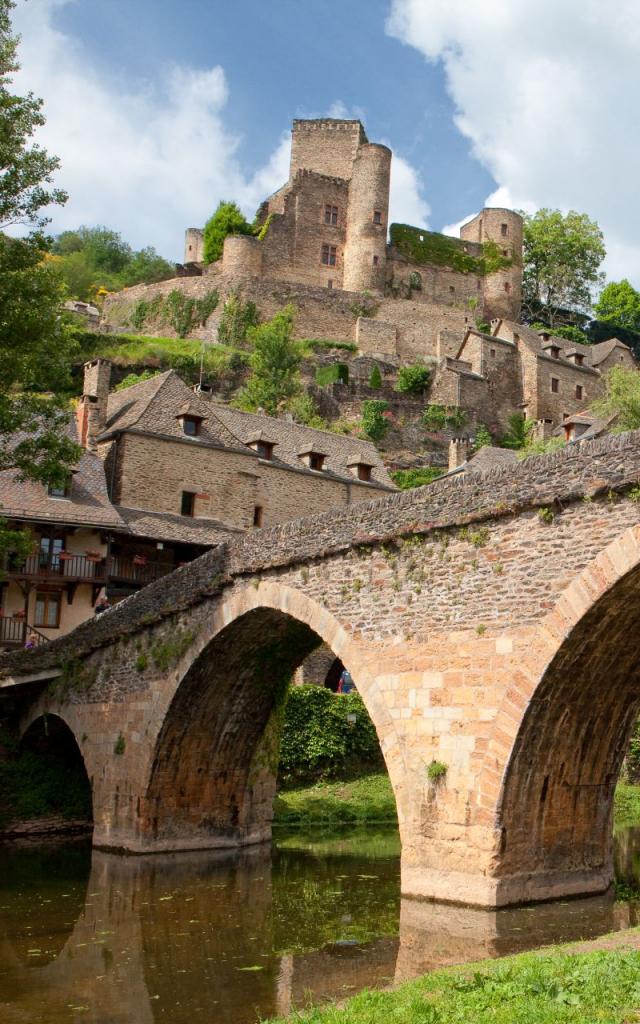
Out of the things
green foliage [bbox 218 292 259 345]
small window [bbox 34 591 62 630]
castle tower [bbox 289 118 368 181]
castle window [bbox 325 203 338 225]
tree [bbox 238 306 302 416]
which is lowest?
small window [bbox 34 591 62 630]

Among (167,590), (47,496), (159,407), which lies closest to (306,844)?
(167,590)

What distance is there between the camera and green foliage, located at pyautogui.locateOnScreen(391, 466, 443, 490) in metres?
51.4

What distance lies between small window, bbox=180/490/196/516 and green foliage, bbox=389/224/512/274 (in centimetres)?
4269

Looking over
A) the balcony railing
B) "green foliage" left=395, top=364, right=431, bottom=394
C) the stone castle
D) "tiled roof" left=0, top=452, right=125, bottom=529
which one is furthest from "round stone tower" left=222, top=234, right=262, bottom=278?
the balcony railing

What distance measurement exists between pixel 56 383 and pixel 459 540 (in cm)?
772

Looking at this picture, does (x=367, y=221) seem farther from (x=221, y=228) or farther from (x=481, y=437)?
(x=481, y=437)

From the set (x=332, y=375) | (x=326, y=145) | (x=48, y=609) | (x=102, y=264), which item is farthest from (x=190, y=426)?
(x=102, y=264)

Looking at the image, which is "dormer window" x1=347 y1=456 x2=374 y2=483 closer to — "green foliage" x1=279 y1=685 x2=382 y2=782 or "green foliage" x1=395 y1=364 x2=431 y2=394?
"green foliage" x1=279 y1=685 x2=382 y2=782

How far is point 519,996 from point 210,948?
5.44 meters

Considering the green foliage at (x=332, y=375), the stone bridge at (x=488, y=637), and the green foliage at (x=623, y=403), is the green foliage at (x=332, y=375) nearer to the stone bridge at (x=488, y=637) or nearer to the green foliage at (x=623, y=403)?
the green foliage at (x=623, y=403)

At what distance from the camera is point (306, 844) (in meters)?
20.6

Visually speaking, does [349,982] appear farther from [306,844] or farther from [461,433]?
[461,433]

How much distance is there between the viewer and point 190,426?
33.6m

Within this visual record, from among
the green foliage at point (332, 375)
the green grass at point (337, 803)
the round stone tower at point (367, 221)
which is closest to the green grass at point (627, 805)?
the green grass at point (337, 803)
